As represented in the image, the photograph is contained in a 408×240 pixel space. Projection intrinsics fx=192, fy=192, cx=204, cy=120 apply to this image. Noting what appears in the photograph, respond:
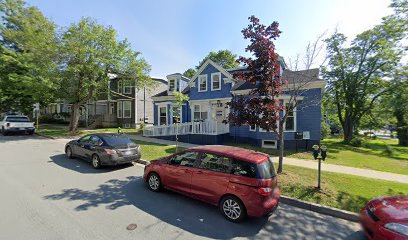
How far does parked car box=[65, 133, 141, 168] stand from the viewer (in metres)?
7.82

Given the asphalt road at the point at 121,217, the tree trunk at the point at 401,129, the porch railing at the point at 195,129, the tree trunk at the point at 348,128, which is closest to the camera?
the asphalt road at the point at 121,217

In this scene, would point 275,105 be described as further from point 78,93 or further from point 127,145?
point 78,93

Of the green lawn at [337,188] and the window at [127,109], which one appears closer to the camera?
the green lawn at [337,188]

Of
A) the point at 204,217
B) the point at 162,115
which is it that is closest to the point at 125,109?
the point at 162,115

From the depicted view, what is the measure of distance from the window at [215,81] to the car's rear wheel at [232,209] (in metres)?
13.0

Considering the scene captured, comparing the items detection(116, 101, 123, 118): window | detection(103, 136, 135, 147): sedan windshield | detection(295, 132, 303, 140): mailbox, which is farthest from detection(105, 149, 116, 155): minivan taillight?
detection(116, 101, 123, 118): window

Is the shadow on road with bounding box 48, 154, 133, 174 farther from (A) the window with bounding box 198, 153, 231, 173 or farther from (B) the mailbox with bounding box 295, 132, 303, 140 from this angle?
(B) the mailbox with bounding box 295, 132, 303, 140

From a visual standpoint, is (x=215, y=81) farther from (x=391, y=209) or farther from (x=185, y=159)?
(x=391, y=209)

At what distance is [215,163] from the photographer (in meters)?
4.84

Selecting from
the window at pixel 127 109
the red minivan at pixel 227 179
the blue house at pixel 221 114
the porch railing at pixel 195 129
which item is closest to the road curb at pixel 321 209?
the red minivan at pixel 227 179

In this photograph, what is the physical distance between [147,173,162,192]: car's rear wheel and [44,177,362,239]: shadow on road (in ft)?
0.51

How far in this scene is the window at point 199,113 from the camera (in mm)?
17719

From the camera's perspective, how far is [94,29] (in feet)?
58.4

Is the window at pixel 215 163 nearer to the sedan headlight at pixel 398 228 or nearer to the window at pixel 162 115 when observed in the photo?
the sedan headlight at pixel 398 228
